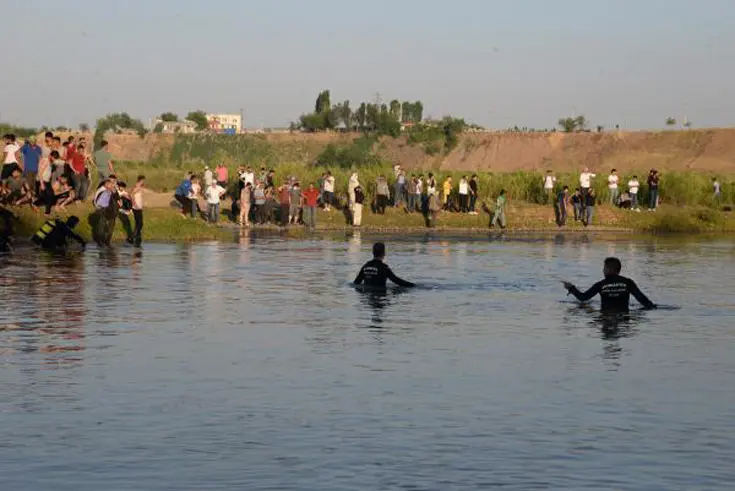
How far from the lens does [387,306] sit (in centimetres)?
2648

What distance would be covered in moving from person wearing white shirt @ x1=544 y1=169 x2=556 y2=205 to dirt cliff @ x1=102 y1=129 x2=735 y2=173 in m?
50.5

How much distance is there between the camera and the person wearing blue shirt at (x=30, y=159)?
4012cm

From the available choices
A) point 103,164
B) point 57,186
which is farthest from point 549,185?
point 57,186

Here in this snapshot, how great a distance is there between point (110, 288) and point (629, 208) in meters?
35.3

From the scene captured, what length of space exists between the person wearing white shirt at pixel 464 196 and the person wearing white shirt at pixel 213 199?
10332 mm

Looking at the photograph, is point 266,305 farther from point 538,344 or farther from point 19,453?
point 19,453

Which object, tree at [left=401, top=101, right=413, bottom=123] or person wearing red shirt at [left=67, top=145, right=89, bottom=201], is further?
tree at [left=401, top=101, right=413, bottom=123]

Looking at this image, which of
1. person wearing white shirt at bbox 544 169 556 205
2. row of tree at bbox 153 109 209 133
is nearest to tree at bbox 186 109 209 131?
row of tree at bbox 153 109 209 133

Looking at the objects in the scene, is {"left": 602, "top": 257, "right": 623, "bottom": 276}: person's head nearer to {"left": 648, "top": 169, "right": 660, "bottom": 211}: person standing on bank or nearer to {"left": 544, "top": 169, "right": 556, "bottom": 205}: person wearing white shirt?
{"left": 648, "top": 169, "right": 660, "bottom": 211}: person standing on bank

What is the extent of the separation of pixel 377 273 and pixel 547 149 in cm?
10397

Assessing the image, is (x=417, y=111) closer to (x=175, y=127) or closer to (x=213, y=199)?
(x=175, y=127)

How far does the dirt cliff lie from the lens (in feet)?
385

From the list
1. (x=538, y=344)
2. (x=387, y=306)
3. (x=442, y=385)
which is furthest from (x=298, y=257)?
(x=442, y=385)

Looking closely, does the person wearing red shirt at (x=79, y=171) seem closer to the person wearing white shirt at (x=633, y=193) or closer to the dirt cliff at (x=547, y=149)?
the person wearing white shirt at (x=633, y=193)
